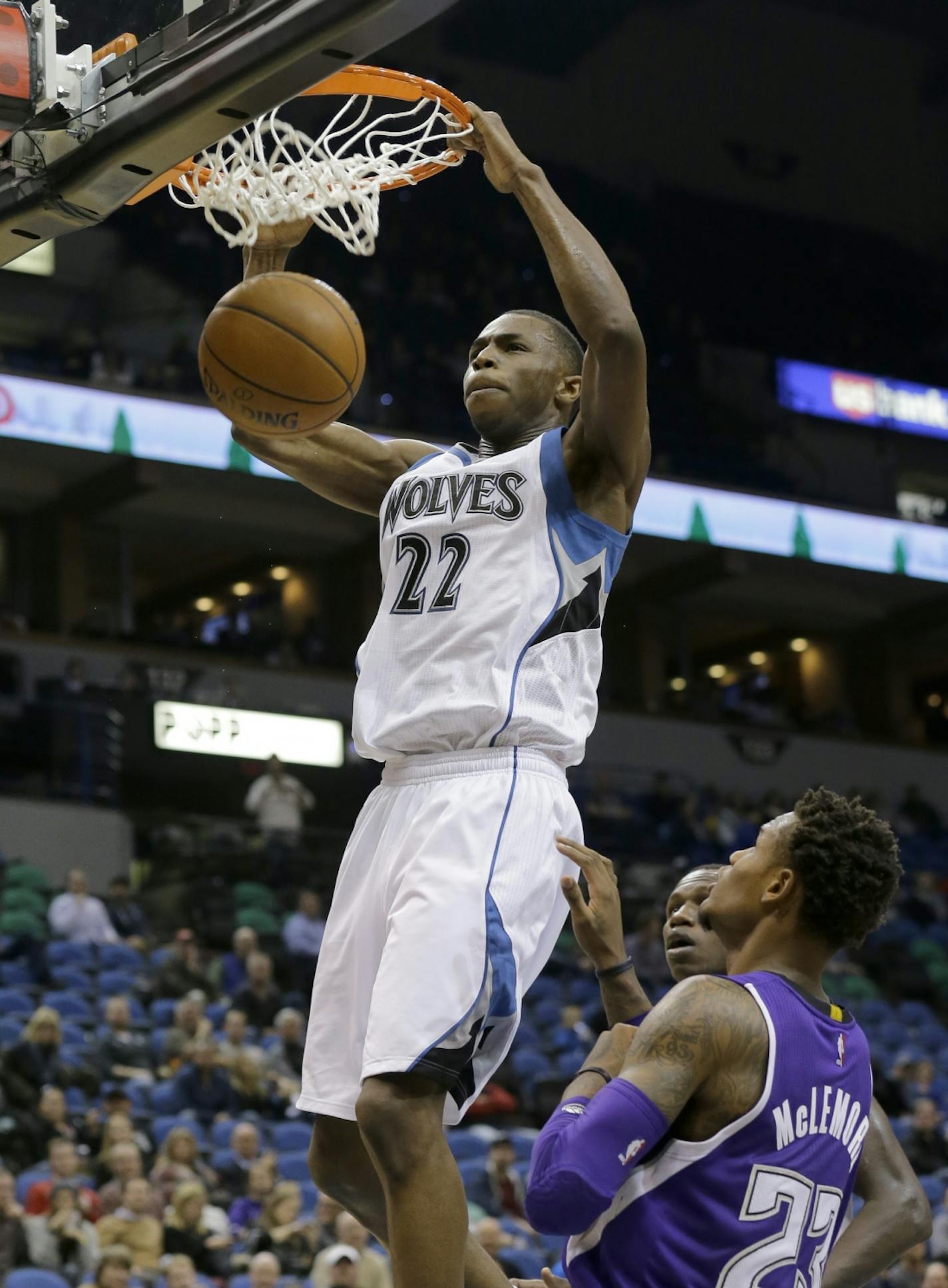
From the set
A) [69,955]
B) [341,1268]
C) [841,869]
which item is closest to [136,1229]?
[341,1268]

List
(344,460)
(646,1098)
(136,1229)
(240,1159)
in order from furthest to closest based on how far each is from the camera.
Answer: (240,1159) → (136,1229) → (344,460) → (646,1098)

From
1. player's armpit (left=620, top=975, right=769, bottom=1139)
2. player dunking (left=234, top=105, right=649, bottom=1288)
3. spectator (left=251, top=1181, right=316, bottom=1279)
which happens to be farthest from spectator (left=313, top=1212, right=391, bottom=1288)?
player's armpit (left=620, top=975, right=769, bottom=1139)

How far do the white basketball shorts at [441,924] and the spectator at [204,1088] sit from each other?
7.45m

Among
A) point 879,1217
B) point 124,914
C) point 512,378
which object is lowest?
point 124,914

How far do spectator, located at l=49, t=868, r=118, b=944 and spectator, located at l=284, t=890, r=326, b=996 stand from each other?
4.16ft

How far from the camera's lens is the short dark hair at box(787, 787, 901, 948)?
266 cm

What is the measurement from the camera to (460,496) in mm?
3299

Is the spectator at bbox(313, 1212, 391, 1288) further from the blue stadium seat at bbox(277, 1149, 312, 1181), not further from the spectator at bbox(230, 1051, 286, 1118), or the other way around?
the spectator at bbox(230, 1051, 286, 1118)

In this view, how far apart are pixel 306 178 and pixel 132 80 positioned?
0.43 metres

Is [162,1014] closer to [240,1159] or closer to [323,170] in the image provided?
[240,1159]

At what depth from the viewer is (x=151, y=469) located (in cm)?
1777

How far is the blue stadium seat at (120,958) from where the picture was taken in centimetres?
1245

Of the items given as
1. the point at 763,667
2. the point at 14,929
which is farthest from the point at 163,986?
the point at 763,667

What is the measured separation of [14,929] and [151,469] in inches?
252
